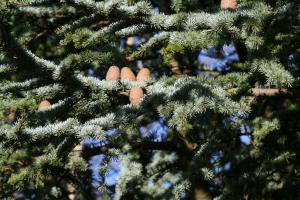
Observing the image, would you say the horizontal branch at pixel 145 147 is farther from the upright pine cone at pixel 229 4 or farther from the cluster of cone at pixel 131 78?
the upright pine cone at pixel 229 4

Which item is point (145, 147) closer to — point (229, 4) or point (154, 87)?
point (154, 87)

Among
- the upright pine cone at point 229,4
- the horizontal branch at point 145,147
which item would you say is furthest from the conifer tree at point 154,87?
the horizontal branch at point 145,147

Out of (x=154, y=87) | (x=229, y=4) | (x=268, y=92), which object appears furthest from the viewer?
(x=268, y=92)

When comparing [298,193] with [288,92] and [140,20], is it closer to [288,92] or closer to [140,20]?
[288,92]

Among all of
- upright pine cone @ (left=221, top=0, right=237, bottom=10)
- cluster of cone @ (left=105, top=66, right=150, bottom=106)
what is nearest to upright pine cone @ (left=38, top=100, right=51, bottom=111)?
cluster of cone @ (left=105, top=66, right=150, bottom=106)

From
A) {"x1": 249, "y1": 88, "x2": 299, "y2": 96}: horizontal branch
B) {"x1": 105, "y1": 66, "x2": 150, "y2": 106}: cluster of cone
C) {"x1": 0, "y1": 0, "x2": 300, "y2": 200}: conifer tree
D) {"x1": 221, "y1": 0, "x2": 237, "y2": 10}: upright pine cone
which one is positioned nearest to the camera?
{"x1": 0, "y1": 0, "x2": 300, "y2": 200}: conifer tree

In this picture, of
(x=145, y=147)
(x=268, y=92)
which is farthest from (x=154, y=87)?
(x=145, y=147)

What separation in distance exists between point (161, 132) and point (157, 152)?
22.2 inches

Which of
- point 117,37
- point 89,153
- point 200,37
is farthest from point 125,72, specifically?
point 89,153

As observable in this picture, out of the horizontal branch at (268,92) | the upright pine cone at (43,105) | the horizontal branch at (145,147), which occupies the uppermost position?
the horizontal branch at (268,92)

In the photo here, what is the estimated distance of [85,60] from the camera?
278 centimetres

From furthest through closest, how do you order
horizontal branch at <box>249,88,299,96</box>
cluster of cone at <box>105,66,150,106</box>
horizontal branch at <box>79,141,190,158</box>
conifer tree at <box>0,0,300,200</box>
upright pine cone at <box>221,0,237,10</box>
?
horizontal branch at <box>79,141,190,158</box>
horizontal branch at <box>249,88,299,96</box>
cluster of cone at <box>105,66,150,106</box>
upright pine cone at <box>221,0,237,10</box>
conifer tree at <box>0,0,300,200</box>

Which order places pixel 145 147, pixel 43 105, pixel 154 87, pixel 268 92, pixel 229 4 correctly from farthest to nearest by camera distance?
pixel 145 147 → pixel 43 105 → pixel 268 92 → pixel 154 87 → pixel 229 4

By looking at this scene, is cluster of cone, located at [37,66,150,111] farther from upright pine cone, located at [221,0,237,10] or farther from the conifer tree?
upright pine cone, located at [221,0,237,10]
